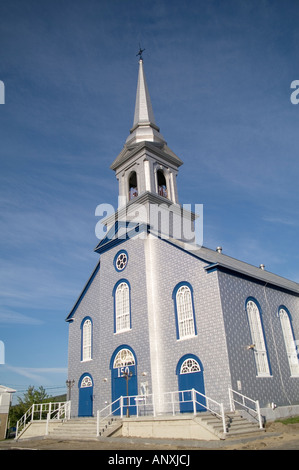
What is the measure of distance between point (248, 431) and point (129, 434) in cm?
533

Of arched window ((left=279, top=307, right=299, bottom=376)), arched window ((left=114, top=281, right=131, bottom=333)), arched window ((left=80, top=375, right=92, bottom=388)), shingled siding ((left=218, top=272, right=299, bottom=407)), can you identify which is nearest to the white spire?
arched window ((left=114, top=281, right=131, bottom=333))

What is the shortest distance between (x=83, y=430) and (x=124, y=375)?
12.2 feet

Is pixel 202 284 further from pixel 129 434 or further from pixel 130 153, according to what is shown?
pixel 130 153

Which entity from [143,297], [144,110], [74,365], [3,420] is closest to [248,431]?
[143,297]

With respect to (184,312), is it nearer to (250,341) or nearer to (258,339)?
(250,341)

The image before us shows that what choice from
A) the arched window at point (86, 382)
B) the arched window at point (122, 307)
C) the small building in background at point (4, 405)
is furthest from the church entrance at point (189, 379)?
the small building in background at point (4, 405)

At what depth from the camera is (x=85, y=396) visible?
24000 mm

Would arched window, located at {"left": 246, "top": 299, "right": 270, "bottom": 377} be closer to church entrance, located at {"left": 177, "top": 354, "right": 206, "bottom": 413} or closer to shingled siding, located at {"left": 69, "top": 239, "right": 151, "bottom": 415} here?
church entrance, located at {"left": 177, "top": 354, "right": 206, "bottom": 413}

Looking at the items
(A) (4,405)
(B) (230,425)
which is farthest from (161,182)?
(A) (4,405)

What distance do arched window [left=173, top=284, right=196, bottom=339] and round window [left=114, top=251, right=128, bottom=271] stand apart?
4888 mm

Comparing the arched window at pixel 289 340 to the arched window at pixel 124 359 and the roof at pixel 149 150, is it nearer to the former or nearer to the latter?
the arched window at pixel 124 359

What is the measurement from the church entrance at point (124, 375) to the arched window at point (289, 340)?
9691mm
